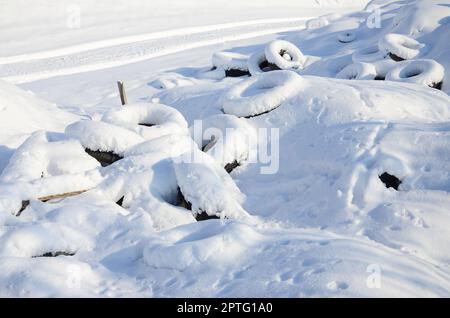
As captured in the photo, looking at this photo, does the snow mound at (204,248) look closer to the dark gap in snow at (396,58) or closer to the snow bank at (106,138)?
the snow bank at (106,138)

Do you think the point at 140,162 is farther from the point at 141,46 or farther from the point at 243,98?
→ the point at 141,46

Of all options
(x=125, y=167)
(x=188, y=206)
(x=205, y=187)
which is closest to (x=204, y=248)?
(x=205, y=187)

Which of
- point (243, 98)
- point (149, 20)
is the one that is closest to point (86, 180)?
point (243, 98)

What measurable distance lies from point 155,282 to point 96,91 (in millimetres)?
9171

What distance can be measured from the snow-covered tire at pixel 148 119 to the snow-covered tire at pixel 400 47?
5.95 meters

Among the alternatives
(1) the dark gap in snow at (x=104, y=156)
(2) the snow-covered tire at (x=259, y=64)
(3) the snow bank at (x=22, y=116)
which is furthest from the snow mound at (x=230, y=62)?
(1) the dark gap in snow at (x=104, y=156)

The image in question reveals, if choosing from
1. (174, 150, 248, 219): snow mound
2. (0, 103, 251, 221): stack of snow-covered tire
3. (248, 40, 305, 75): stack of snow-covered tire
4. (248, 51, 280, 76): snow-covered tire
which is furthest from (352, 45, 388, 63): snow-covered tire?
(174, 150, 248, 219): snow mound

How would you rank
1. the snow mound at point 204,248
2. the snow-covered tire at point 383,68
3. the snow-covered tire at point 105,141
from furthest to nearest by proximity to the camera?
the snow-covered tire at point 383,68 → the snow-covered tire at point 105,141 → the snow mound at point 204,248

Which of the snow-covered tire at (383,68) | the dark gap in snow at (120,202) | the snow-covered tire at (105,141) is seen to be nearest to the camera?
the dark gap in snow at (120,202)

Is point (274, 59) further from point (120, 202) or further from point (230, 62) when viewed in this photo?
point (120, 202)

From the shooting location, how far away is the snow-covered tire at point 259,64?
11125mm

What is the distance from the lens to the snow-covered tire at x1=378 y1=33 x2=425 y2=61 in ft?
32.7

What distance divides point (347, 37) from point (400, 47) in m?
3.99

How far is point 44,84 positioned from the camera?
498 inches
